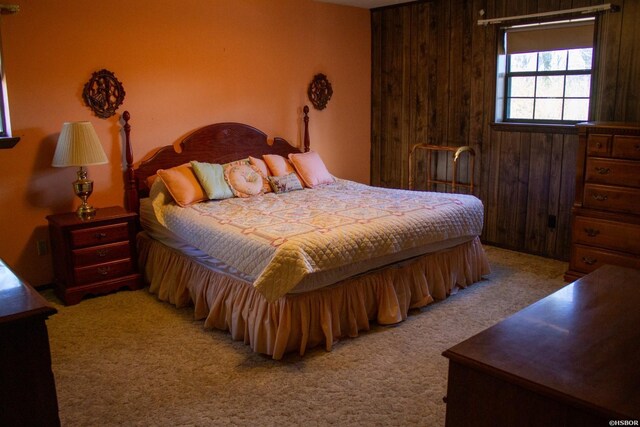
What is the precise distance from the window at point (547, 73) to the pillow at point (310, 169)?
170 centimetres

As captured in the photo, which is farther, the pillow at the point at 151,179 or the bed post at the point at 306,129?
the bed post at the point at 306,129

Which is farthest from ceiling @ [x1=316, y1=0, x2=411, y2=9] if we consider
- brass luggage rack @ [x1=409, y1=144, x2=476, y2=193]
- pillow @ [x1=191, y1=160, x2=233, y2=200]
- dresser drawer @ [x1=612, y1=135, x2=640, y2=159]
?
dresser drawer @ [x1=612, y1=135, x2=640, y2=159]

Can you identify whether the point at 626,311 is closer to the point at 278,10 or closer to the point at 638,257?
the point at 638,257

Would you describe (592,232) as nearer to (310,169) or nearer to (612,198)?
(612,198)

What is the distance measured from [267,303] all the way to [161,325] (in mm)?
876

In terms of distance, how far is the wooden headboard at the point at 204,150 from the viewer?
14.3ft

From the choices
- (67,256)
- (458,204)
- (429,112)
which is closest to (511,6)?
(429,112)

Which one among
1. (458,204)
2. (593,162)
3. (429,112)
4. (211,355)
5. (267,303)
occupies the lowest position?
(211,355)

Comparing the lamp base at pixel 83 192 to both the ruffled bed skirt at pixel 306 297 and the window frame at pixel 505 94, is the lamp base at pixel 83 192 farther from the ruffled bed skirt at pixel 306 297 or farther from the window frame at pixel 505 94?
the window frame at pixel 505 94

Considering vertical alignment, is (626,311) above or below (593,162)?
below

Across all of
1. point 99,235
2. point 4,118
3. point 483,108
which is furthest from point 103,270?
point 483,108

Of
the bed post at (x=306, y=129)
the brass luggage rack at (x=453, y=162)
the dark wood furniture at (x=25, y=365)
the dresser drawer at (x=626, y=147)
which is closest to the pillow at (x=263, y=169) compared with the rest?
the bed post at (x=306, y=129)

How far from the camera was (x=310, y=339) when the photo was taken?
312 cm

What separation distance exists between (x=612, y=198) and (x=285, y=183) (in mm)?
2485
